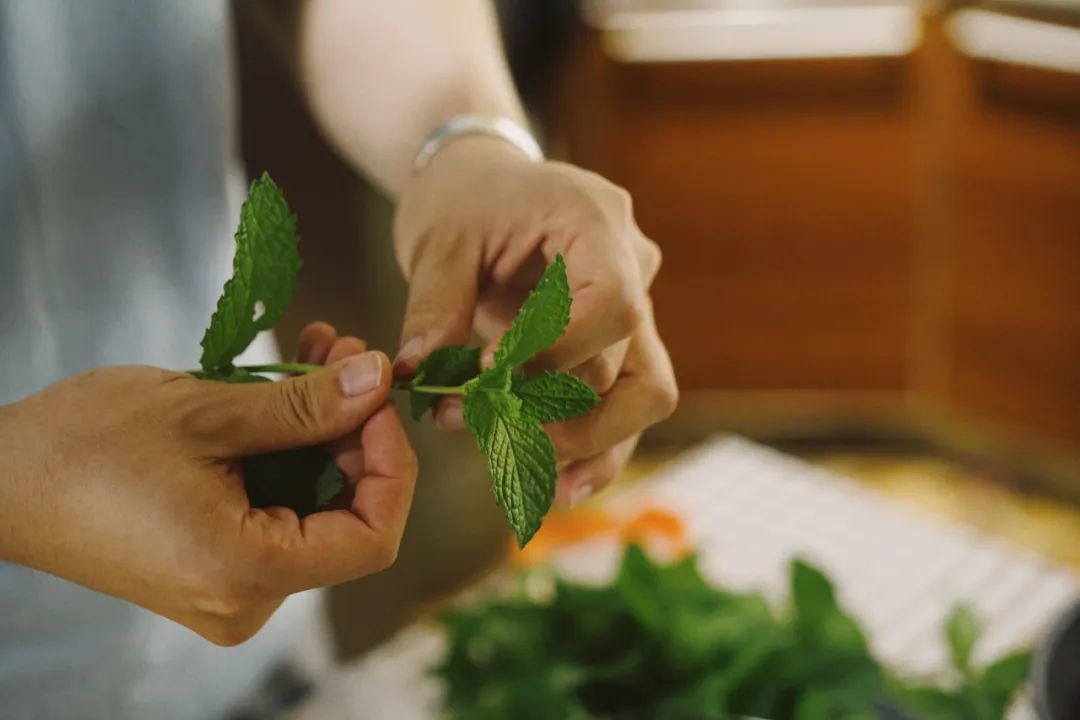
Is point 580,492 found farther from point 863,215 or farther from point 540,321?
point 863,215

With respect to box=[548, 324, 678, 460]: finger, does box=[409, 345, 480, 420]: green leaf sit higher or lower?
higher

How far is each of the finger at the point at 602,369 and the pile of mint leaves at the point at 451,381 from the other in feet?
0.14

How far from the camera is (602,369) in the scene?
0.36 meters

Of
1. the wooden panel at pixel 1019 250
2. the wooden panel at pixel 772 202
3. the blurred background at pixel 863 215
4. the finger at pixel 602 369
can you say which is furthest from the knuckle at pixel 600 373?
the wooden panel at pixel 1019 250

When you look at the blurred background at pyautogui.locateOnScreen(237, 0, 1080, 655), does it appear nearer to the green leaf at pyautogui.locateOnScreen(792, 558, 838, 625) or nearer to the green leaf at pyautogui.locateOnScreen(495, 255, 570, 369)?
the green leaf at pyautogui.locateOnScreen(792, 558, 838, 625)

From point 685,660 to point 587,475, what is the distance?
15 cm

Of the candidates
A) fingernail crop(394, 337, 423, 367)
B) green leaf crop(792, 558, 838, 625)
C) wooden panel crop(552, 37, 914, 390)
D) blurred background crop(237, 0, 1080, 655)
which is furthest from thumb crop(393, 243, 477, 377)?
wooden panel crop(552, 37, 914, 390)

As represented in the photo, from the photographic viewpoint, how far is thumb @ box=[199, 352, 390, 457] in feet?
0.93

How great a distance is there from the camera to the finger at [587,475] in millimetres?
375

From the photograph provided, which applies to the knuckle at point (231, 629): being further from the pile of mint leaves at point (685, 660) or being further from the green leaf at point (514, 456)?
the pile of mint leaves at point (685, 660)

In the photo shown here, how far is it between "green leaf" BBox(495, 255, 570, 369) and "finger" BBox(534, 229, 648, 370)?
0.05 meters

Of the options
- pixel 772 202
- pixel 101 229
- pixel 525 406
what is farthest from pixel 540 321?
pixel 772 202

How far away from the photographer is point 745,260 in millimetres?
1650

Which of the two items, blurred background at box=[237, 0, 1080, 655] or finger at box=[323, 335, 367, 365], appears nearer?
finger at box=[323, 335, 367, 365]
